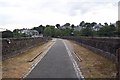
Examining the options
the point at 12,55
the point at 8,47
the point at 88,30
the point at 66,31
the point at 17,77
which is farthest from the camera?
the point at 66,31

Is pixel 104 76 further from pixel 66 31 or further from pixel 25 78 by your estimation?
pixel 66 31

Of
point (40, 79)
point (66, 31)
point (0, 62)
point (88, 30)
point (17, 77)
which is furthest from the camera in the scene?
point (66, 31)

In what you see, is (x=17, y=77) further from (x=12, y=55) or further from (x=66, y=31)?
(x=66, y=31)

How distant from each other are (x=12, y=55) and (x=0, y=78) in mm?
12946

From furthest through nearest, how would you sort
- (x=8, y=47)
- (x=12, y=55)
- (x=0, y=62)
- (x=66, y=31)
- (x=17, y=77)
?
1. (x=66, y=31)
2. (x=12, y=55)
3. (x=8, y=47)
4. (x=0, y=62)
5. (x=17, y=77)

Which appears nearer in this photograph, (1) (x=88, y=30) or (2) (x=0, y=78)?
(2) (x=0, y=78)

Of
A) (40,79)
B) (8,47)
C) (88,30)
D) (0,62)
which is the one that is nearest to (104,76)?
(40,79)

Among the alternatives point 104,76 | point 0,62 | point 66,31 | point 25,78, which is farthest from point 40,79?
point 66,31

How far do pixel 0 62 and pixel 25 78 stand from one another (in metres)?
7.74

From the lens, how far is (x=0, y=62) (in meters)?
21.9

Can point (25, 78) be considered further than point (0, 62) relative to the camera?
No

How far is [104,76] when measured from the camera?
15.8 metres

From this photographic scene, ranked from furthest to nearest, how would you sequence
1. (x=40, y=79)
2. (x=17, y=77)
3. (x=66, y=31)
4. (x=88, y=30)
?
(x=66, y=31) → (x=88, y=30) → (x=17, y=77) → (x=40, y=79)

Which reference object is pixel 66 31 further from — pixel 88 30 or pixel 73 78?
pixel 73 78
